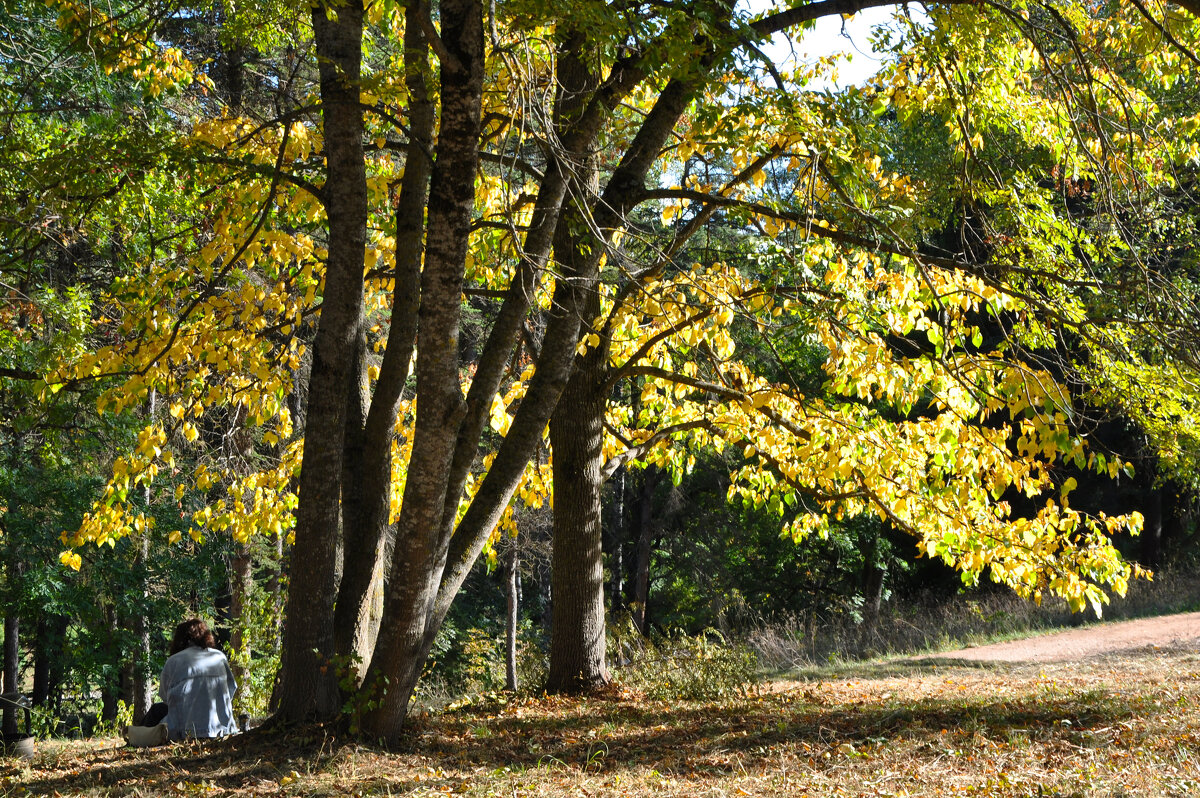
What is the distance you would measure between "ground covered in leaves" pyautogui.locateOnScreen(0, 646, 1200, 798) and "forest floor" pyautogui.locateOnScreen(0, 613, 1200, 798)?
2 centimetres

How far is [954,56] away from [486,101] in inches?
135

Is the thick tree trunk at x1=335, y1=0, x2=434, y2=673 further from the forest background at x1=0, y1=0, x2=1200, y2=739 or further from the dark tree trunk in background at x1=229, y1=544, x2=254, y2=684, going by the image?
the dark tree trunk in background at x1=229, y1=544, x2=254, y2=684

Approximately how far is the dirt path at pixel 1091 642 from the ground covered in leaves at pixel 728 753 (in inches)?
128

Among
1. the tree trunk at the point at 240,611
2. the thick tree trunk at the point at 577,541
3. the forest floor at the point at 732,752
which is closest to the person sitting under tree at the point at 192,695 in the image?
the forest floor at the point at 732,752

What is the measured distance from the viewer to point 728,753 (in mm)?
5258

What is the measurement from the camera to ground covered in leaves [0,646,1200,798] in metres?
4.38

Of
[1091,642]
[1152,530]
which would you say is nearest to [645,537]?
[1152,530]

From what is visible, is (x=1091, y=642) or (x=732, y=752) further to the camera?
(x=1091, y=642)

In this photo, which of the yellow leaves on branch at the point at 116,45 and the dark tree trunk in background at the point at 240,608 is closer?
the yellow leaves on branch at the point at 116,45

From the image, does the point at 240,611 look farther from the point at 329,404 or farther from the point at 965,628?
the point at 965,628

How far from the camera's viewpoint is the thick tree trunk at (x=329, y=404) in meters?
5.58

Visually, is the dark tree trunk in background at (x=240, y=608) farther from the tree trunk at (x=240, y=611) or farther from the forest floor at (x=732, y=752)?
the forest floor at (x=732, y=752)

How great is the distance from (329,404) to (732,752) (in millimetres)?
3291

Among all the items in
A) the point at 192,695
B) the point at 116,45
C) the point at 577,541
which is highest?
the point at 116,45
